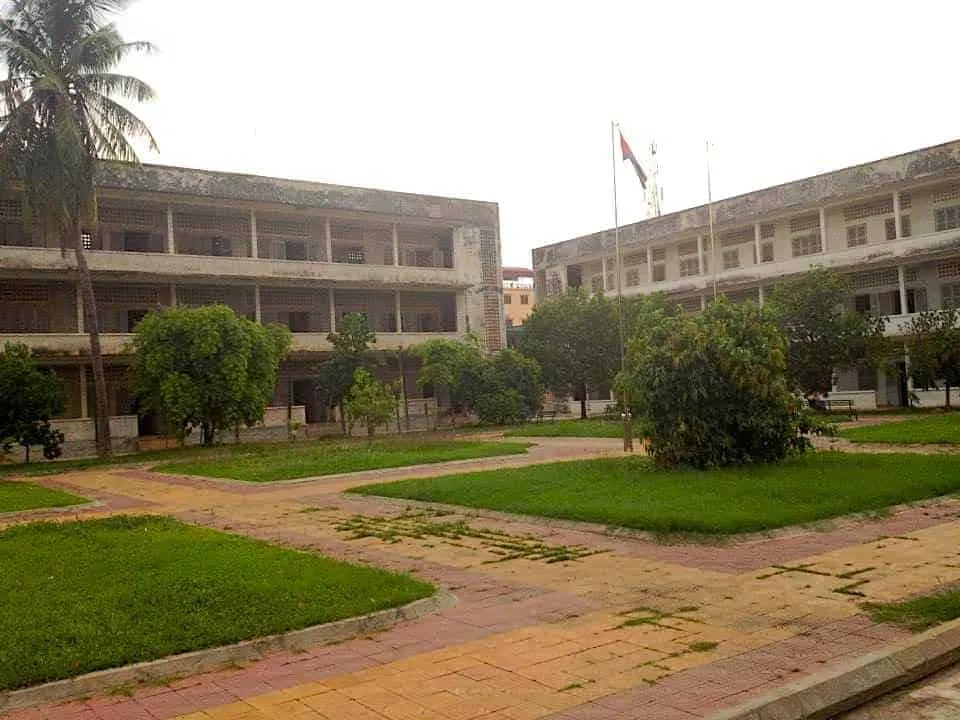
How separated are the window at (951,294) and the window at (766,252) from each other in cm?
740

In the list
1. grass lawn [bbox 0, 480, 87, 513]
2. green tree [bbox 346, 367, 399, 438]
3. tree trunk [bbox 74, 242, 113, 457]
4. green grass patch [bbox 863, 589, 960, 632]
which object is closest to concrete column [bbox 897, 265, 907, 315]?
green tree [bbox 346, 367, 399, 438]

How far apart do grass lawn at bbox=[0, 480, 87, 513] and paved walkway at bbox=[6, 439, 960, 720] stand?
5.93m

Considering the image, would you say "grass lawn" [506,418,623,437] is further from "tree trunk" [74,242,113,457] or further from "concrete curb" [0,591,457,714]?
"concrete curb" [0,591,457,714]

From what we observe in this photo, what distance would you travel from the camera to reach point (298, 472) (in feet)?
58.3

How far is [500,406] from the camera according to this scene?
3347 centimetres

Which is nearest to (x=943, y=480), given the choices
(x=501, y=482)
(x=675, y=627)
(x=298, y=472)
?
(x=501, y=482)

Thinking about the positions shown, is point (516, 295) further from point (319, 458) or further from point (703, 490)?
point (703, 490)

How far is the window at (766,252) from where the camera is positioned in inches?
1540

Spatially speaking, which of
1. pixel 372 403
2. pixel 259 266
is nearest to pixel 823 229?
pixel 372 403

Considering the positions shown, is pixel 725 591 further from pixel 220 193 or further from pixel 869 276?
pixel 869 276

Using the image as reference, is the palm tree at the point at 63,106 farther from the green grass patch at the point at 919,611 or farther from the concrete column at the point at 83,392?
the green grass patch at the point at 919,611

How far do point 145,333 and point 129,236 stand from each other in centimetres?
840

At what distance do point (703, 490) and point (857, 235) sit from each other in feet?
92.8

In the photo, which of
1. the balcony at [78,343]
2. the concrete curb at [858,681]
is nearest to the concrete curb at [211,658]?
the concrete curb at [858,681]
